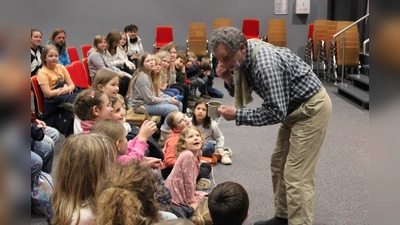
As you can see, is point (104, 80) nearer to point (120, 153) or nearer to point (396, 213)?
point (120, 153)

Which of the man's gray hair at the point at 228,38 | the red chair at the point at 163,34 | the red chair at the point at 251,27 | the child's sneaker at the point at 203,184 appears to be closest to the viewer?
the man's gray hair at the point at 228,38

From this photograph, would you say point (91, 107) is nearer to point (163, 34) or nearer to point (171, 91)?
point (171, 91)

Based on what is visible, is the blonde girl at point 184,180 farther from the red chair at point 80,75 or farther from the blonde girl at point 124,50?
the blonde girl at point 124,50

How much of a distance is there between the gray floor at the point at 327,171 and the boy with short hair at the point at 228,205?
0.92m

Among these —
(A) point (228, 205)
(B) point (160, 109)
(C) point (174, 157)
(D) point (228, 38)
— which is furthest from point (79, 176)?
(B) point (160, 109)

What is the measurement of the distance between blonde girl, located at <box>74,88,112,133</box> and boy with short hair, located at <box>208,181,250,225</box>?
135cm

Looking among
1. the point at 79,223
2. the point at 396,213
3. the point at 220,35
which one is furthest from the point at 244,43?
the point at 396,213

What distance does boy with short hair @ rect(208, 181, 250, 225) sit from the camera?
2.15m

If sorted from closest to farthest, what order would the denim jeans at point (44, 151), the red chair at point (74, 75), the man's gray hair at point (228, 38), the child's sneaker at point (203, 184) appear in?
the man's gray hair at point (228, 38) < the denim jeans at point (44, 151) < the child's sneaker at point (203, 184) < the red chair at point (74, 75)

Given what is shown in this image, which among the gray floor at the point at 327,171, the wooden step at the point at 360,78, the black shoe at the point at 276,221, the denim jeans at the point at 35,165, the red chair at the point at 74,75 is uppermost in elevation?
the red chair at the point at 74,75

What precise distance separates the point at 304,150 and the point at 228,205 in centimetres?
61

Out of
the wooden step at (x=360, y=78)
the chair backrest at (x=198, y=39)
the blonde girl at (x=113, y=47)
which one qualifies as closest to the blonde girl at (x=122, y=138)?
the blonde girl at (x=113, y=47)

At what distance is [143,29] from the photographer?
1133 centimetres

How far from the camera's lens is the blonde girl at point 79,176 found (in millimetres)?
1749
